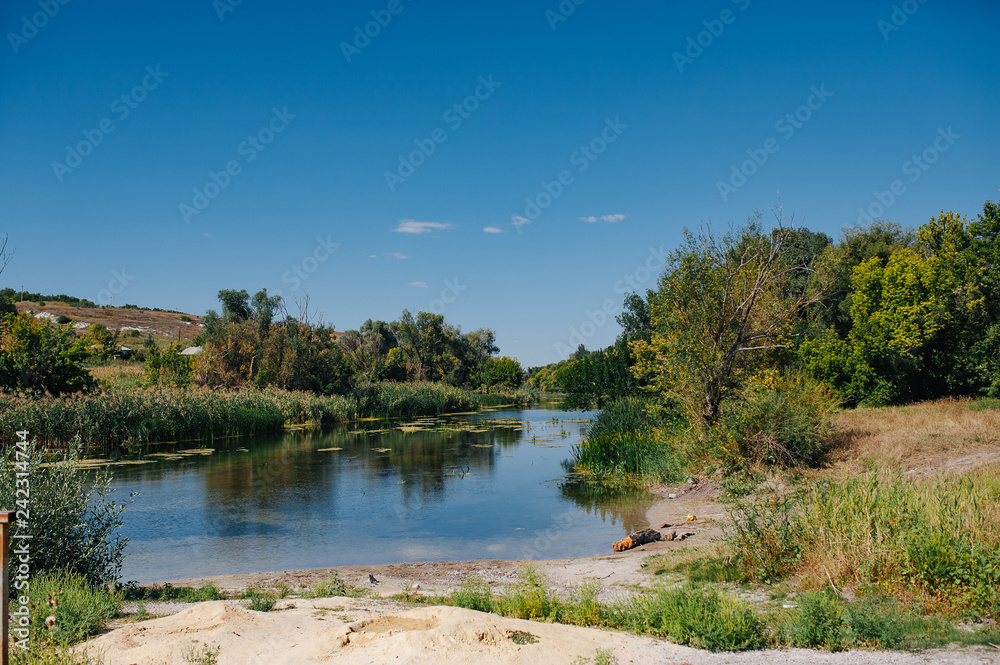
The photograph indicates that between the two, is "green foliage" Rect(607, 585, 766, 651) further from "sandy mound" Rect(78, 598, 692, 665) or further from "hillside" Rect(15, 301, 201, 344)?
"hillside" Rect(15, 301, 201, 344)

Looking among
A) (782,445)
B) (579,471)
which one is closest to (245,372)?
(579,471)

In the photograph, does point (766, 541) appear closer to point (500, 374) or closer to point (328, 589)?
point (328, 589)

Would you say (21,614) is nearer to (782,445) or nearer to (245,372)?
(782,445)

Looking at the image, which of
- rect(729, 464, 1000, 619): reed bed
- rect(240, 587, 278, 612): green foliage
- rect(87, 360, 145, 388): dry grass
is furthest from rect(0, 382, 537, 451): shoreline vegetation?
rect(729, 464, 1000, 619): reed bed

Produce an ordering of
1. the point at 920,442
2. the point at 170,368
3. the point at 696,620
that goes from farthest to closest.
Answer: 1. the point at 170,368
2. the point at 920,442
3. the point at 696,620

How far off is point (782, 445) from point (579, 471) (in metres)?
7.00

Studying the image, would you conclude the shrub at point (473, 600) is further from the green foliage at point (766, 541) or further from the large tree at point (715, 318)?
the large tree at point (715, 318)

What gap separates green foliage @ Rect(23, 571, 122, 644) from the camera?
4.82m

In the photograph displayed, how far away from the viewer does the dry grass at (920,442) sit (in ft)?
39.8

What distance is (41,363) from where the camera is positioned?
24172mm

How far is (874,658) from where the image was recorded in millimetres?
4738

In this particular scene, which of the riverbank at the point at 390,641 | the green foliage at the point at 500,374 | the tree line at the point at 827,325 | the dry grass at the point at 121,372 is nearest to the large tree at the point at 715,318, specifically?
the tree line at the point at 827,325

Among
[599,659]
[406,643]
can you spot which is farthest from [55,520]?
[599,659]

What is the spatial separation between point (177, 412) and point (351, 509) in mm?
15865
